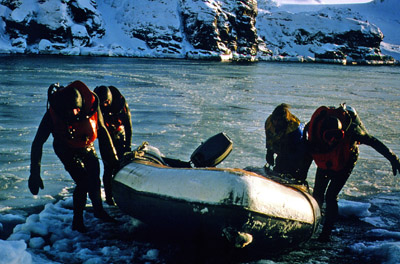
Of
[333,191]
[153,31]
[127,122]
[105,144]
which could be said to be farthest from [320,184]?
[153,31]

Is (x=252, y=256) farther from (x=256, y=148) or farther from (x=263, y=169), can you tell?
(x=256, y=148)

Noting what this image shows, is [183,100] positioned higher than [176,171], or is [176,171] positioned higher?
[176,171]

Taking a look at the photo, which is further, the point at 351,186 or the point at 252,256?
the point at 351,186

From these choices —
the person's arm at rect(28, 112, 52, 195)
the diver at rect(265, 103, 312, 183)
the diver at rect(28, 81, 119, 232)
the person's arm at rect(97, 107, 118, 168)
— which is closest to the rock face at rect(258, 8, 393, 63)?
the diver at rect(265, 103, 312, 183)

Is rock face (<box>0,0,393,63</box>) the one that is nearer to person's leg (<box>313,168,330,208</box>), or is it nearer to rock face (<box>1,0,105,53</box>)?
rock face (<box>1,0,105,53</box>)

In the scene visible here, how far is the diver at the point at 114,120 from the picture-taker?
4695mm

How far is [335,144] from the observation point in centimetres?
390

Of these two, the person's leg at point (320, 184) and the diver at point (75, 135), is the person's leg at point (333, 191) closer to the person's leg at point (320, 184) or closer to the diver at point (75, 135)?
the person's leg at point (320, 184)

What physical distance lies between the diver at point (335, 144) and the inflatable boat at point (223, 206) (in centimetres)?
41

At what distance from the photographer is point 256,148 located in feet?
25.8

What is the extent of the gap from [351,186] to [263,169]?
2139 millimetres

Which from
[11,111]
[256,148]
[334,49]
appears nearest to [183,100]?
[11,111]

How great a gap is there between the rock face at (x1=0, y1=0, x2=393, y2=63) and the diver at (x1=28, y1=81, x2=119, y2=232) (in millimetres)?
72051

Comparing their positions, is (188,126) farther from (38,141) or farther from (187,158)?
(38,141)
